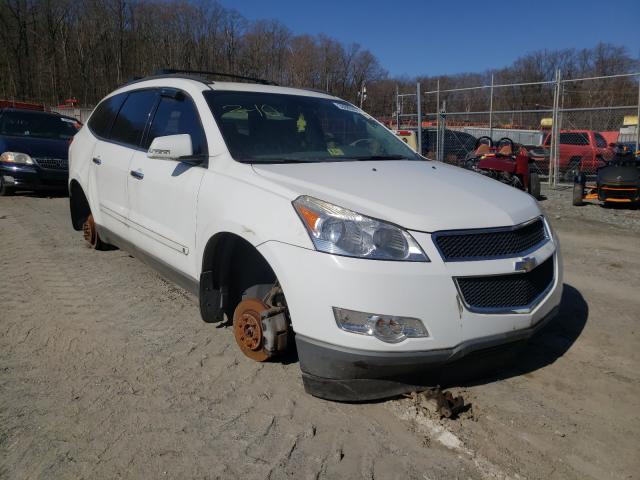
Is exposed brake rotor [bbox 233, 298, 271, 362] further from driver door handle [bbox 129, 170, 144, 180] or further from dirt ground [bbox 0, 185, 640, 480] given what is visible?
driver door handle [bbox 129, 170, 144, 180]

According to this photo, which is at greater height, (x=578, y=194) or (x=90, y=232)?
(x=90, y=232)

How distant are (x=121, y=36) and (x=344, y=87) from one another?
25.7 m

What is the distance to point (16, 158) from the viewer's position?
377 inches

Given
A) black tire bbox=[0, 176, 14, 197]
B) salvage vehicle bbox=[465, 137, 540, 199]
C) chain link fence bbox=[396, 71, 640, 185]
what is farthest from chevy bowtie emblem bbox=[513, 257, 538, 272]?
chain link fence bbox=[396, 71, 640, 185]

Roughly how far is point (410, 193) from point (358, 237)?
53 cm

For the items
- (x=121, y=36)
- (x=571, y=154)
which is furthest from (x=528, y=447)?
(x=121, y=36)

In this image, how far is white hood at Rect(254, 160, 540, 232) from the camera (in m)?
2.62

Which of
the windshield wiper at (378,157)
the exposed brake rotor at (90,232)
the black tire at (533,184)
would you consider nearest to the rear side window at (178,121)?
the windshield wiper at (378,157)

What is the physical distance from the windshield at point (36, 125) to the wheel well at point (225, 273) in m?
8.92

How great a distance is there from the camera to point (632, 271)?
18.6 ft

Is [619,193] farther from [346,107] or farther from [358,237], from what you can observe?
[358,237]

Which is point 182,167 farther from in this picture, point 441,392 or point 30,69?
point 30,69

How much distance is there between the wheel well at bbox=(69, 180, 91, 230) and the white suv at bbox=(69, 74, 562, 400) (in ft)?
6.10

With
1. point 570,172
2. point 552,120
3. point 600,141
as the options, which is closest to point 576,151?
point 600,141
